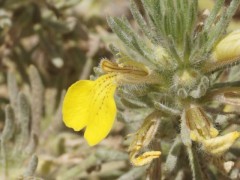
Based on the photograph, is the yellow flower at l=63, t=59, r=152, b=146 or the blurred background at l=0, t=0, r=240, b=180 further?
the blurred background at l=0, t=0, r=240, b=180

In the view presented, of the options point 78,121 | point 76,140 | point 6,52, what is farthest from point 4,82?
point 78,121

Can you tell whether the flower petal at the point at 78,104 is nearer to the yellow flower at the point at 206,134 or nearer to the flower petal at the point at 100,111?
the flower petal at the point at 100,111

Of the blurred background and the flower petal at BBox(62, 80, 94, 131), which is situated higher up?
the blurred background

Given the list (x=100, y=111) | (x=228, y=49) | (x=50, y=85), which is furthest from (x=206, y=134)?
(x=50, y=85)

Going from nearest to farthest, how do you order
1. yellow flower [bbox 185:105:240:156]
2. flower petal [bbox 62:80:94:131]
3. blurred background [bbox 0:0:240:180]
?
yellow flower [bbox 185:105:240:156], flower petal [bbox 62:80:94:131], blurred background [bbox 0:0:240:180]

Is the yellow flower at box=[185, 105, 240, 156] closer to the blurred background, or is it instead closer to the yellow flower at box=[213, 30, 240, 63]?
the yellow flower at box=[213, 30, 240, 63]

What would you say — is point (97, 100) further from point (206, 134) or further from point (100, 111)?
point (206, 134)

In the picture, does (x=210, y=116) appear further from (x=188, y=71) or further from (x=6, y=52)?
(x=6, y=52)

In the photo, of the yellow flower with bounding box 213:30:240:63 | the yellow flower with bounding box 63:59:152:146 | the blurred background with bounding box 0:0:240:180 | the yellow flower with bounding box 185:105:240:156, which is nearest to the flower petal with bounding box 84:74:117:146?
the yellow flower with bounding box 63:59:152:146

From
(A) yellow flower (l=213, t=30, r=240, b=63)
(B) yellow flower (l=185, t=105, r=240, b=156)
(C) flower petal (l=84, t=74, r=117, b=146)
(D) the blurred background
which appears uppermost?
(D) the blurred background

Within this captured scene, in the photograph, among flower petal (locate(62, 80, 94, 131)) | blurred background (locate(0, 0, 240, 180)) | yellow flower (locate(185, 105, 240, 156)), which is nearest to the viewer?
yellow flower (locate(185, 105, 240, 156))
